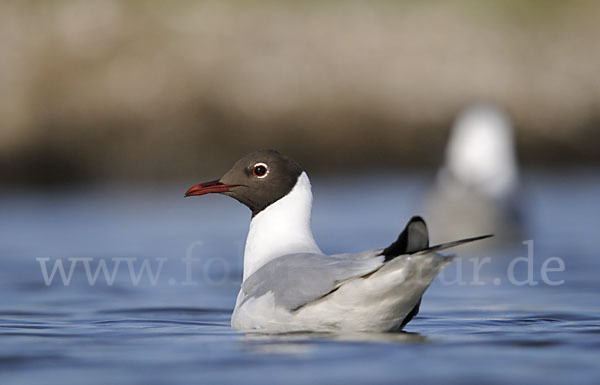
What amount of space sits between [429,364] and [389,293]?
631 millimetres

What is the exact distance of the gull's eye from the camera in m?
7.06

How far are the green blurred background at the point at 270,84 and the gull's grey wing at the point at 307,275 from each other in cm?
1222

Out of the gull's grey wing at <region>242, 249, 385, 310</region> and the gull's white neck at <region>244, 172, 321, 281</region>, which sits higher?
the gull's white neck at <region>244, 172, 321, 281</region>

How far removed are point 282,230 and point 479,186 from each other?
18.2ft

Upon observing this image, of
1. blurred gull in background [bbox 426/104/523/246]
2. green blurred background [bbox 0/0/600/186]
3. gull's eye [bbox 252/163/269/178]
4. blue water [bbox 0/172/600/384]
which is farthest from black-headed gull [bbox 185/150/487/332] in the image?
green blurred background [bbox 0/0/600/186]

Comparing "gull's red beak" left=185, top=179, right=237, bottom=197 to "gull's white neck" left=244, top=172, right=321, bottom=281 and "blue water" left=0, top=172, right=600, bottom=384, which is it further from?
"blue water" left=0, top=172, right=600, bottom=384

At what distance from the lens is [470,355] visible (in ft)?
18.2

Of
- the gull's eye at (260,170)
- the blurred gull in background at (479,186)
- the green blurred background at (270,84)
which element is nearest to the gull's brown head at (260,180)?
the gull's eye at (260,170)

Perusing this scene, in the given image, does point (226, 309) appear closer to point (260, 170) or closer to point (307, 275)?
point (260, 170)

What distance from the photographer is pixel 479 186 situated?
1212 cm

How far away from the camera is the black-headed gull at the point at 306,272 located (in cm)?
570

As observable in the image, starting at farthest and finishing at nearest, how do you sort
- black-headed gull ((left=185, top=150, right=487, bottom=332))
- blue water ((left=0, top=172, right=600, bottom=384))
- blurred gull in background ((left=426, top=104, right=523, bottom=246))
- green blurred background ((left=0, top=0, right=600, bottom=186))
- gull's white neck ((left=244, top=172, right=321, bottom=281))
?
green blurred background ((left=0, top=0, right=600, bottom=186)) → blurred gull in background ((left=426, top=104, right=523, bottom=246)) → gull's white neck ((left=244, top=172, right=321, bottom=281)) → black-headed gull ((left=185, top=150, right=487, bottom=332)) → blue water ((left=0, top=172, right=600, bottom=384))

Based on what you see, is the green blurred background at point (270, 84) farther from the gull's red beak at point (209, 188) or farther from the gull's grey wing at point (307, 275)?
the gull's grey wing at point (307, 275)

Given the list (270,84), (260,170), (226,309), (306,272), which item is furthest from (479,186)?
(270,84)
